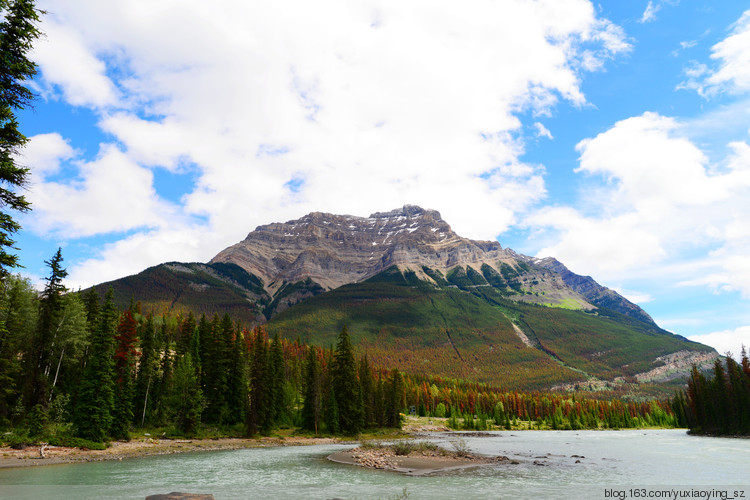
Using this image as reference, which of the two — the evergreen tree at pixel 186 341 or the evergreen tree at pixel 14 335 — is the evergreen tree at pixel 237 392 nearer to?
the evergreen tree at pixel 186 341

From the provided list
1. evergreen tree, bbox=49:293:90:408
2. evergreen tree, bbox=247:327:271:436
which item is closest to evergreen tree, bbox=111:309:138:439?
evergreen tree, bbox=49:293:90:408

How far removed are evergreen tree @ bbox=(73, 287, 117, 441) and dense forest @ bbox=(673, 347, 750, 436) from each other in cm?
12794

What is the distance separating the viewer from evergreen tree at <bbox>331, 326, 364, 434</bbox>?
88.5 meters

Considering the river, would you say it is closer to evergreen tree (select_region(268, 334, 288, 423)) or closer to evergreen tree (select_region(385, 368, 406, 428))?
evergreen tree (select_region(268, 334, 288, 423))

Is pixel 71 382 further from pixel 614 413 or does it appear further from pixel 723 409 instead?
pixel 614 413

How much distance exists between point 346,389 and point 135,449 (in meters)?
40.5

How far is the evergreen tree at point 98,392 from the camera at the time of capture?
56.2 m

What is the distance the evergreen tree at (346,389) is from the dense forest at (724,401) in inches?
3513

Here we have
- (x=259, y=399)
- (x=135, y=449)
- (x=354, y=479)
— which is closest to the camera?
(x=354, y=479)

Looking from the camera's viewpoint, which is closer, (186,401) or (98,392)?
(98,392)

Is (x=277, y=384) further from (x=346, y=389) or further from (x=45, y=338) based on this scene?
(x=45, y=338)

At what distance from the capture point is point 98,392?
5728 centimetres

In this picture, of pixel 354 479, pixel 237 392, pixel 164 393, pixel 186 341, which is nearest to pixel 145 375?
pixel 164 393

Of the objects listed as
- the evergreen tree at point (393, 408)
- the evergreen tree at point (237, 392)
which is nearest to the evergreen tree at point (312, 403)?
the evergreen tree at point (237, 392)
